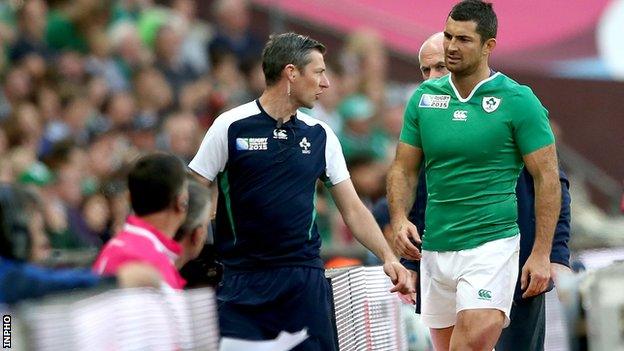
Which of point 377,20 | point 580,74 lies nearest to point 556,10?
point 580,74

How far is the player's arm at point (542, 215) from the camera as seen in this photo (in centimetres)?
811

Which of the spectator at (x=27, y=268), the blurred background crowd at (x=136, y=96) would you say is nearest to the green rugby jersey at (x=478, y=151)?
the spectator at (x=27, y=268)

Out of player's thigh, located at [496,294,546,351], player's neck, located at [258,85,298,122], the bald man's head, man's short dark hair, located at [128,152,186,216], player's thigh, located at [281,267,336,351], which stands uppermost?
the bald man's head

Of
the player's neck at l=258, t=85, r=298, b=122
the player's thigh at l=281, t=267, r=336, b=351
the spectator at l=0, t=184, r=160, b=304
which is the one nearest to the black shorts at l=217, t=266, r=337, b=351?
the player's thigh at l=281, t=267, r=336, b=351

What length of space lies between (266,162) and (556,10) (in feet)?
40.2

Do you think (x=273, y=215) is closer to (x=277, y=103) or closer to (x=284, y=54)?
(x=277, y=103)

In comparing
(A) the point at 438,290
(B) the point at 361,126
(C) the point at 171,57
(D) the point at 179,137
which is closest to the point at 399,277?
(A) the point at 438,290

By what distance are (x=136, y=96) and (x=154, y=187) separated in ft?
28.7

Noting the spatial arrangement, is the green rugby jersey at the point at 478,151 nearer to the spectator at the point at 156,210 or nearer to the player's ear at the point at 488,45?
the player's ear at the point at 488,45

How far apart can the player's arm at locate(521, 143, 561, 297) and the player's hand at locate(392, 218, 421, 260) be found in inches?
24.1

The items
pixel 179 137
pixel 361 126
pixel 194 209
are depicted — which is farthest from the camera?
pixel 361 126

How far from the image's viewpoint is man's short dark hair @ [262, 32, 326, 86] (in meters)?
8.46

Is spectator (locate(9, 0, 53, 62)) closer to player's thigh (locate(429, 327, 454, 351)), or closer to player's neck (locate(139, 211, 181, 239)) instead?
player's thigh (locate(429, 327, 454, 351))

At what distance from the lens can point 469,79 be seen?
826 cm
